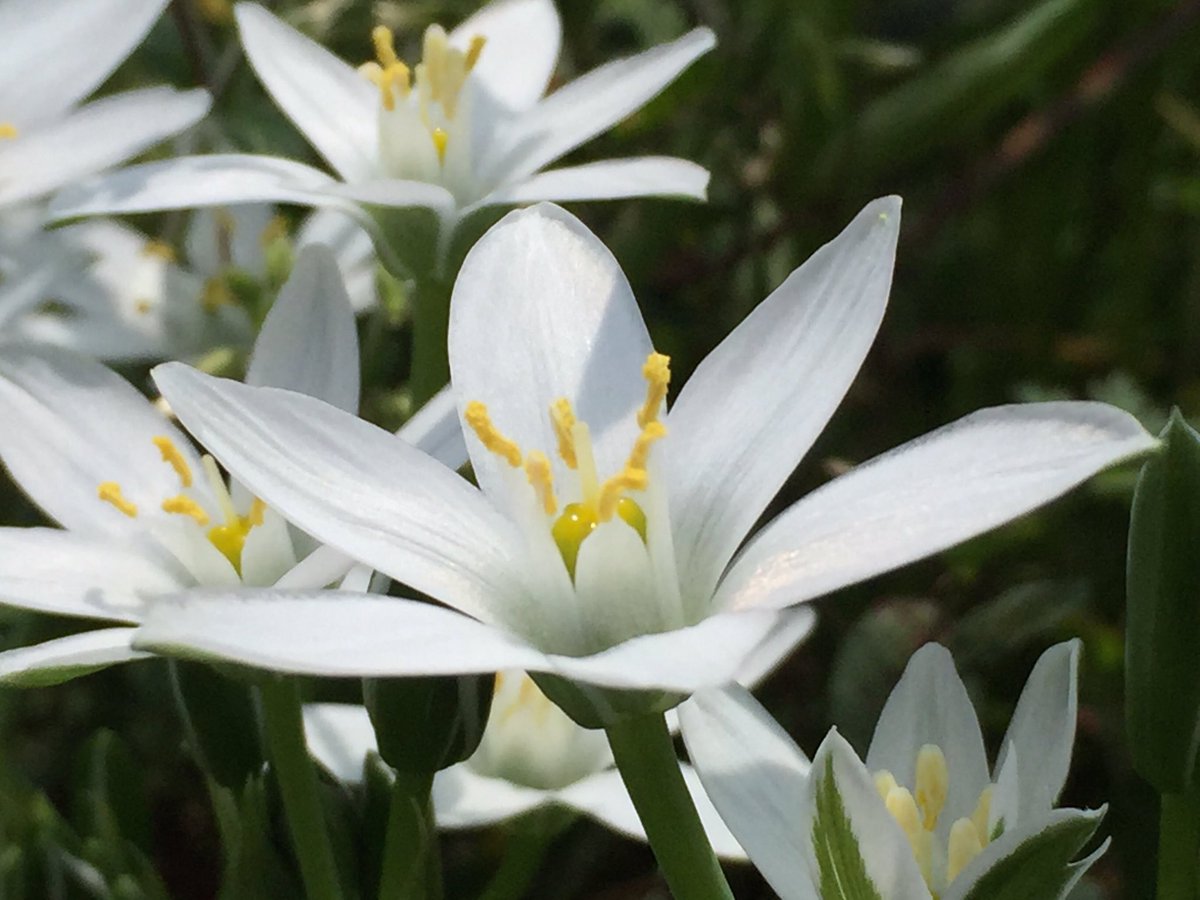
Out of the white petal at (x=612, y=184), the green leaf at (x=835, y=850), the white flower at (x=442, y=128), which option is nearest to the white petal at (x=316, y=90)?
the white flower at (x=442, y=128)

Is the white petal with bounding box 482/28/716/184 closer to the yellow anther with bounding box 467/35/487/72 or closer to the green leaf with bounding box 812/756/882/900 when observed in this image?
the yellow anther with bounding box 467/35/487/72

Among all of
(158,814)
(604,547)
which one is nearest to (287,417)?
(604,547)

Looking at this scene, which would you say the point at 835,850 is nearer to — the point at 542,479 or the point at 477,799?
the point at 542,479

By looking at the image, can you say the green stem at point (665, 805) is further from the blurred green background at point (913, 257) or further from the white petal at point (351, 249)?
the white petal at point (351, 249)

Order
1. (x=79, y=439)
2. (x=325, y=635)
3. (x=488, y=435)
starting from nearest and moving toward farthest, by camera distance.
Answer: (x=325, y=635) < (x=488, y=435) < (x=79, y=439)

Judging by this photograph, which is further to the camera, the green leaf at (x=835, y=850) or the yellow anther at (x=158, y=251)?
the yellow anther at (x=158, y=251)

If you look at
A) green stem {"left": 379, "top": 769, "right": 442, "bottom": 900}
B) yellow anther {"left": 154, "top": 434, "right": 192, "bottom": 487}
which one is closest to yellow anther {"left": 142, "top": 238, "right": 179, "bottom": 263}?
yellow anther {"left": 154, "top": 434, "right": 192, "bottom": 487}

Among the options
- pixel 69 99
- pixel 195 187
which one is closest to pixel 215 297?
pixel 69 99
